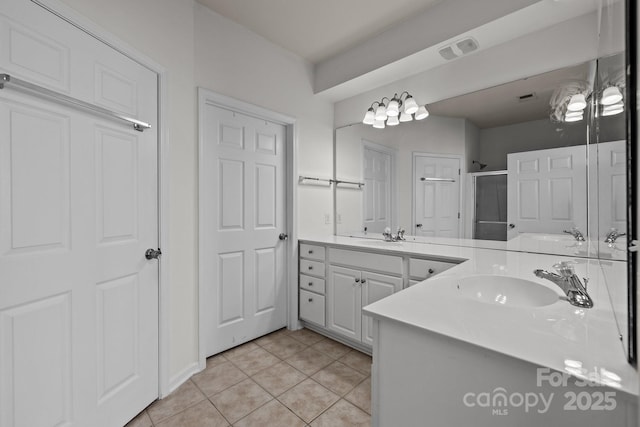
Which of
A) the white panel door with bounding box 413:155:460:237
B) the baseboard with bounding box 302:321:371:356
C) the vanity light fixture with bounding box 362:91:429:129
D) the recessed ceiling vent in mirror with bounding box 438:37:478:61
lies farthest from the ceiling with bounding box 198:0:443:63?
the baseboard with bounding box 302:321:371:356

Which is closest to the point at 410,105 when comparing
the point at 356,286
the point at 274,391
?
the point at 356,286

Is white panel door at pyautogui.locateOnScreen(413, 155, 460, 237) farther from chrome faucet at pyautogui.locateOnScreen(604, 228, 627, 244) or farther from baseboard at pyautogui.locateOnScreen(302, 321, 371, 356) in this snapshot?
chrome faucet at pyautogui.locateOnScreen(604, 228, 627, 244)

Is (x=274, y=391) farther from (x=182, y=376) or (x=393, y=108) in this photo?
(x=393, y=108)

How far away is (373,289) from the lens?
217 cm

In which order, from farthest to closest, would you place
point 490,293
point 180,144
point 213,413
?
point 180,144, point 213,413, point 490,293

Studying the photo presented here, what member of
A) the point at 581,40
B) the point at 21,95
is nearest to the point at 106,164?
the point at 21,95

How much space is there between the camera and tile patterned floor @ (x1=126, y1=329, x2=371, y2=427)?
1555mm

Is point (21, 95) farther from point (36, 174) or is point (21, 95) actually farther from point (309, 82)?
point (309, 82)

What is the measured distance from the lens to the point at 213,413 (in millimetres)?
1598

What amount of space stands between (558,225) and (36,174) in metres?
2.65

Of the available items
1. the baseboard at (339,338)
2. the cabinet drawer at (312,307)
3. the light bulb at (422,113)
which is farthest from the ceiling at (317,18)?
the baseboard at (339,338)

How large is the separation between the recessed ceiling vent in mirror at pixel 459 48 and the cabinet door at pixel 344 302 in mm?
1773

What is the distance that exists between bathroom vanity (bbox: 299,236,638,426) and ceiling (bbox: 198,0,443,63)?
6.39ft

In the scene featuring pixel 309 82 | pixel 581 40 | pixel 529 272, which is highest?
pixel 309 82
